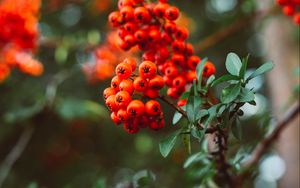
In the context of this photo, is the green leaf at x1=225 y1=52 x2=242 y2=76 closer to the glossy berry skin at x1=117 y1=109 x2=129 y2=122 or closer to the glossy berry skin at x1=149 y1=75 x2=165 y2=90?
the glossy berry skin at x1=149 y1=75 x2=165 y2=90

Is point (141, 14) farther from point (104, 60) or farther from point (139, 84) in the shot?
point (104, 60)

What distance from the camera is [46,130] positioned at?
4887 millimetres

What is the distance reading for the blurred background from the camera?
3.69 meters

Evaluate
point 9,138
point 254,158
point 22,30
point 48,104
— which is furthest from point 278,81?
point 9,138

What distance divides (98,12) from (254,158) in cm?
400

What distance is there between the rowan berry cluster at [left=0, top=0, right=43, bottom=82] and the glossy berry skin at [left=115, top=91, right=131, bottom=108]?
2485 mm

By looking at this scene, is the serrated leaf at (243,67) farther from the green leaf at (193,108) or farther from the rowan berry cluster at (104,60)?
the rowan berry cluster at (104,60)

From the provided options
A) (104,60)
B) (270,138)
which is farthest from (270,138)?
(104,60)

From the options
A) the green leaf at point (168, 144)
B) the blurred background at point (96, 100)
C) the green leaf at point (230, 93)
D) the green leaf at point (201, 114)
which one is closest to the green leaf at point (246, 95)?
the green leaf at point (230, 93)

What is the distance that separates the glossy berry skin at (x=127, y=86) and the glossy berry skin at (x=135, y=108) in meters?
0.04

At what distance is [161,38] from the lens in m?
1.81

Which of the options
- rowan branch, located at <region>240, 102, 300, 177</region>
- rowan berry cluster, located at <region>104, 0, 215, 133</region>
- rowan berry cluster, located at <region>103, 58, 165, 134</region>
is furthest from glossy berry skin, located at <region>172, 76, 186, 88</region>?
rowan branch, located at <region>240, 102, 300, 177</region>

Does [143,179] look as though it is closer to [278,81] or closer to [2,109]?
[278,81]

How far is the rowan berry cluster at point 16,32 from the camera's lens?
362 centimetres
